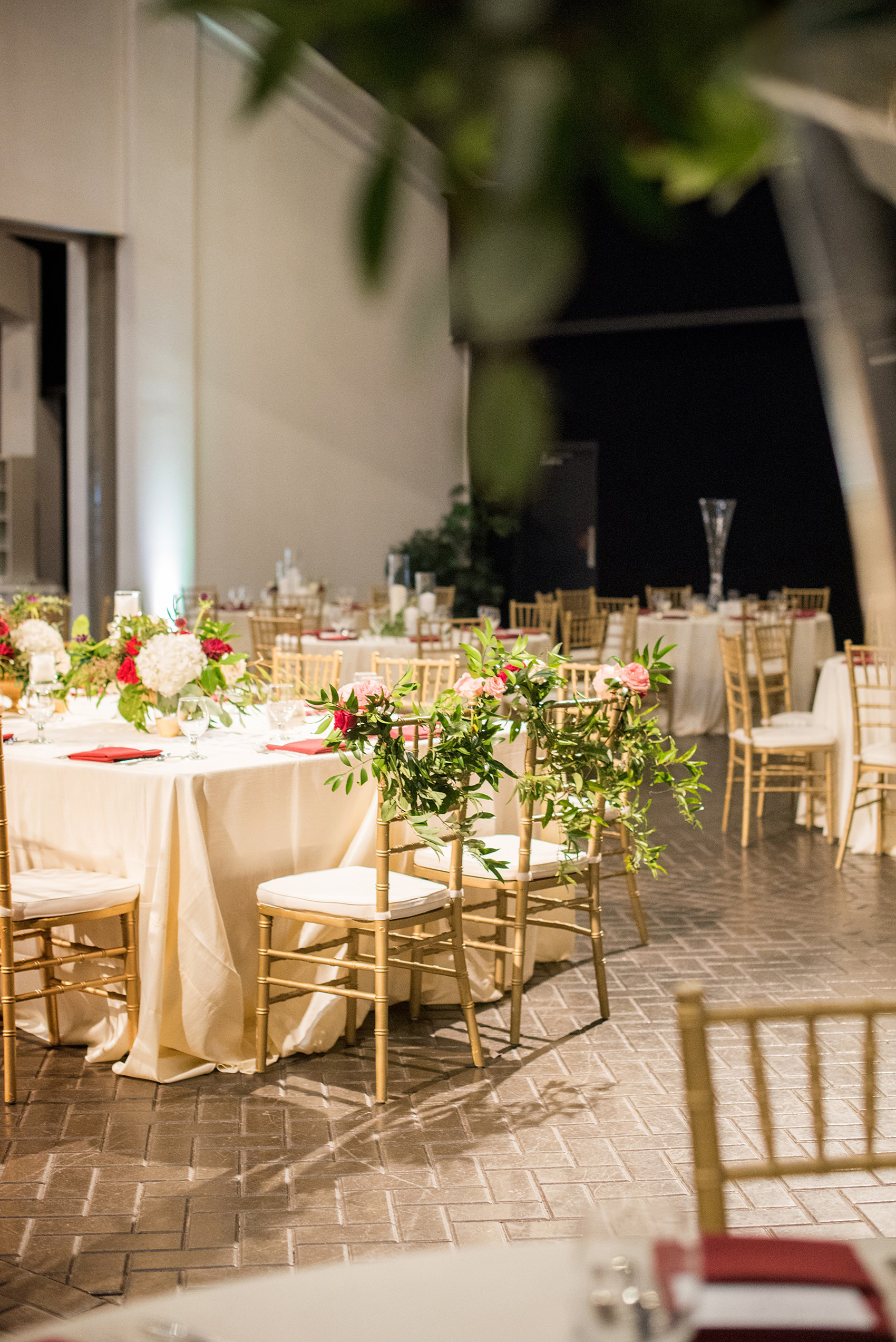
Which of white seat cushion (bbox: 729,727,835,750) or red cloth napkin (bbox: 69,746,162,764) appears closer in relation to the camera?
red cloth napkin (bbox: 69,746,162,764)

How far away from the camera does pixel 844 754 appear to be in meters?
6.46

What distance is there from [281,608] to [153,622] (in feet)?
Result: 15.9

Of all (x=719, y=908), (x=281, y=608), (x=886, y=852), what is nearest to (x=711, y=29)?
(x=719, y=908)

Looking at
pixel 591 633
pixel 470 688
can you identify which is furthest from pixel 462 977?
pixel 591 633

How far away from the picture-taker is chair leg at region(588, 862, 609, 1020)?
155 inches

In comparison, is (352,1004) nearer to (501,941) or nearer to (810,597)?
(501,941)

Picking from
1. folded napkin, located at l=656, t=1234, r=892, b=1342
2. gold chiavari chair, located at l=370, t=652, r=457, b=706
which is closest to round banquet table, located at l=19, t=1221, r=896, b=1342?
folded napkin, located at l=656, t=1234, r=892, b=1342

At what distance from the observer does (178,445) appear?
10.9 metres

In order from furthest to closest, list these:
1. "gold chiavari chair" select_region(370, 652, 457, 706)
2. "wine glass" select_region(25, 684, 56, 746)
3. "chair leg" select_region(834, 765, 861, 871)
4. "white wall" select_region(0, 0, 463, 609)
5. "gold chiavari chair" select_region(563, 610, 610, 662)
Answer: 1. "gold chiavari chair" select_region(563, 610, 610, 662)
2. "white wall" select_region(0, 0, 463, 609)
3. "chair leg" select_region(834, 765, 861, 871)
4. "gold chiavari chair" select_region(370, 652, 457, 706)
5. "wine glass" select_region(25, 684, 56, 746)

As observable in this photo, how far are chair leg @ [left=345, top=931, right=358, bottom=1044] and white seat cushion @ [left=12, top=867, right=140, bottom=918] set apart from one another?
2.08ft

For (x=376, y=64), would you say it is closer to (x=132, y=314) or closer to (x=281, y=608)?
(x=281, y=608)

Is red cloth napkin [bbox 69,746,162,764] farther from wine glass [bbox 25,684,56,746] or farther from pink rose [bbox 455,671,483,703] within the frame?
pink rose [bbox 455,671,483,703]

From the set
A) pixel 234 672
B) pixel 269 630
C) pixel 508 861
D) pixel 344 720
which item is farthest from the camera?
pixel 269 630

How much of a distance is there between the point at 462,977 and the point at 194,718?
1.17 metres
